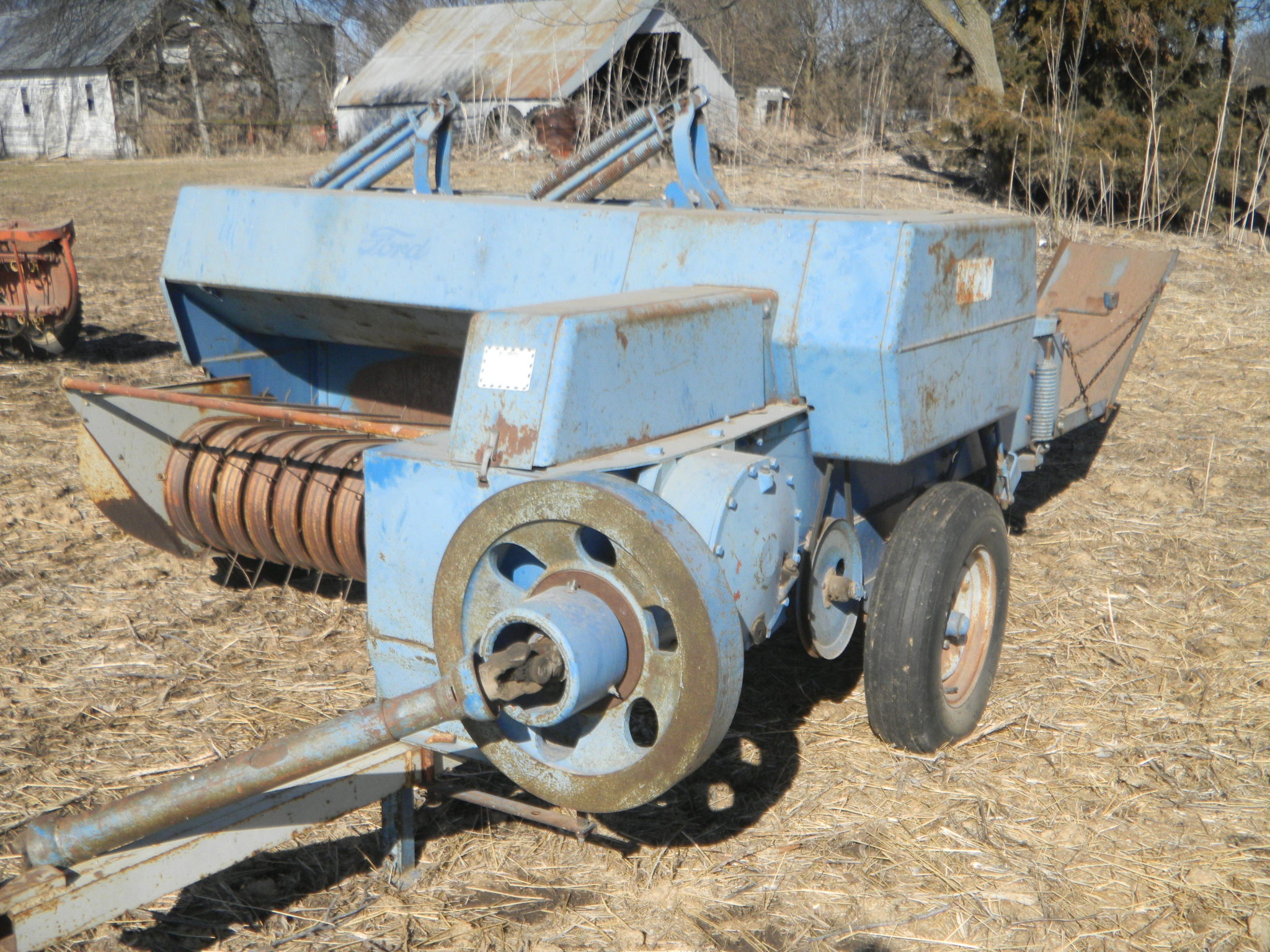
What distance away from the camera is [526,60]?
17.7 meters

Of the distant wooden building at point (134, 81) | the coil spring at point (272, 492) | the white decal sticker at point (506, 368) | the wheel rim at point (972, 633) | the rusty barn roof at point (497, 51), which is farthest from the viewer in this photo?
the distant wooden building at point (134, 81)

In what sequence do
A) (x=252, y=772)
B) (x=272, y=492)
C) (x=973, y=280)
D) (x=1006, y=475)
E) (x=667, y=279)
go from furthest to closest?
(x=1006, y=475) → (x=272, y=492) → (x=973, y=280) → (x=667, y=279) → (x=252, y=772)

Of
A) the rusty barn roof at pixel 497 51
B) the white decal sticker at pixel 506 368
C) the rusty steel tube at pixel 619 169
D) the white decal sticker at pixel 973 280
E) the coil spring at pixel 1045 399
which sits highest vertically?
the rusty barn roof at pixel 497 51

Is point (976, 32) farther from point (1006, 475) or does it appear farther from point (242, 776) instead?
point (242, 776)

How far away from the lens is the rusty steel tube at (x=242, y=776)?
1804 millimetres

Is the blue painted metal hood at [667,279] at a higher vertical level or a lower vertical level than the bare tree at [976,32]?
lower

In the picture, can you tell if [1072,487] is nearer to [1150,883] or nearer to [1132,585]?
[1132,585]

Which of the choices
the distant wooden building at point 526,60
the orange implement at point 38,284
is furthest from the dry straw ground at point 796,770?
the distant wooden building at point 526,60

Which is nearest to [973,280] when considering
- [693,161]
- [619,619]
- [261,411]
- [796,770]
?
[693,161]

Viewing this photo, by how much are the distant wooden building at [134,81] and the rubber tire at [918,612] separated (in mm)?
23162

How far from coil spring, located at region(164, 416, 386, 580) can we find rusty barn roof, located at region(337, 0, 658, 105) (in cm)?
1231

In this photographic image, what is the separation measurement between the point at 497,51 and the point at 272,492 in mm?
16759

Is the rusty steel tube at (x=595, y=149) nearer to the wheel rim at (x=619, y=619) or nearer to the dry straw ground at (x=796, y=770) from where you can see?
the dry straw ground at (x=796, y=770)

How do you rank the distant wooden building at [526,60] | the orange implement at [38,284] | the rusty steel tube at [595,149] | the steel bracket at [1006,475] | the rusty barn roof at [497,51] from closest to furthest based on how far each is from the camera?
the rusty steel tube at [595,149] → the steel bracket at [1006,475] → the orange implement at [38,284] → the distant wooden building at [526,60] → the rusty barn roof at [497,51]
